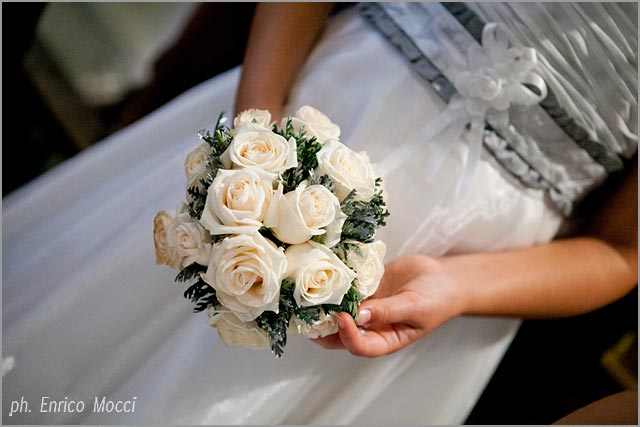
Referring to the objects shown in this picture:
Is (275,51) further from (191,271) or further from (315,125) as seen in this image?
(191,271)

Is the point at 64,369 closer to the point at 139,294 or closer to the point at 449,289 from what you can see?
the point at 139,294

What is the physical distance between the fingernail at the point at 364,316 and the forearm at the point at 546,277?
0.74 feet

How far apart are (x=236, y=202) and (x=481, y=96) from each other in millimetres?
503

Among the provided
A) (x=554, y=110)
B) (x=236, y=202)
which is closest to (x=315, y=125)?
(x=236, y=202)

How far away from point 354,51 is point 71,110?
1.00 meters

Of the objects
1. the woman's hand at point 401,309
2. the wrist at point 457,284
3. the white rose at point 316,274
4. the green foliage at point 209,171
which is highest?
the green foliage at point 209,171

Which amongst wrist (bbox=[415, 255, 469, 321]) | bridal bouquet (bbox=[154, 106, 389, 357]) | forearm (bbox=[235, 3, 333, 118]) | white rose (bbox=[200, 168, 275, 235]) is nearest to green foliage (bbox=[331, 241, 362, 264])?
bridal bouquet (bbox=[154, 106, 389, 357])

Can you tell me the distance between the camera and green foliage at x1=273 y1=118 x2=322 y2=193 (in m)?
0.62

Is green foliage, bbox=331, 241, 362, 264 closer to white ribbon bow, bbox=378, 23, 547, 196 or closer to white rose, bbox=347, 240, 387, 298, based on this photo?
white rose, bbox=347, 240, 387, 298

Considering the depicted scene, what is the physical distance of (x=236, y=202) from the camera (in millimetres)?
552

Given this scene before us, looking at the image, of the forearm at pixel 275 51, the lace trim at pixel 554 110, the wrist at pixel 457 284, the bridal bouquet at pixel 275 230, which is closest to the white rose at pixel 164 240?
the bridal bouquet at pixel 275 230

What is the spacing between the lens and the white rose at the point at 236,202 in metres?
0.55

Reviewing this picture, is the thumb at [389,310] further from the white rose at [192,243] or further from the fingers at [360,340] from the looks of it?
the white rose at [192,243]

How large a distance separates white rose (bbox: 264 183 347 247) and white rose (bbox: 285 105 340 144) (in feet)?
0.37
